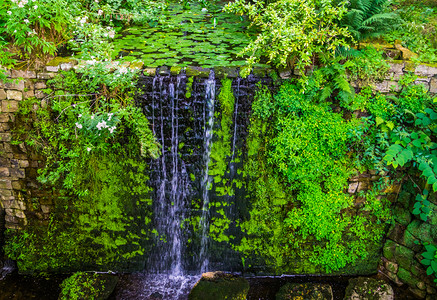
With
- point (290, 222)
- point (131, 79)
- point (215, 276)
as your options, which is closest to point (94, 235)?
point (215, 276)

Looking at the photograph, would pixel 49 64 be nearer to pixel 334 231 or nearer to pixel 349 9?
pixel 349 9

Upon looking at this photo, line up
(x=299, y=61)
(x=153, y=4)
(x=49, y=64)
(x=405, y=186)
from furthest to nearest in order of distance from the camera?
(x=153, y=4) → (x=405, y=186) → (x=49, y=64) → (x=299, y=61)

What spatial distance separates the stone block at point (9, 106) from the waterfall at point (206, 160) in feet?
9.40

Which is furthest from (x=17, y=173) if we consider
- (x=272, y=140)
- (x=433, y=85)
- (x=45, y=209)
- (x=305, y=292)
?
(x=433, y=85)

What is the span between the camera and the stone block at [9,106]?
431cm

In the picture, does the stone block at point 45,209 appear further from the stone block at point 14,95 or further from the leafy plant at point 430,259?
the leafy plant at point 430,259

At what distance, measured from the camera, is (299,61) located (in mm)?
4012

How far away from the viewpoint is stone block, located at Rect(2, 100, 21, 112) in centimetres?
431

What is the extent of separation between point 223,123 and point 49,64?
274 cm

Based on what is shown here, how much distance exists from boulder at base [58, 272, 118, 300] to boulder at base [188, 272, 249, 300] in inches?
53.2

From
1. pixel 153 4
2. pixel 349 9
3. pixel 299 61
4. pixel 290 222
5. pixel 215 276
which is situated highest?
pixel 153 4

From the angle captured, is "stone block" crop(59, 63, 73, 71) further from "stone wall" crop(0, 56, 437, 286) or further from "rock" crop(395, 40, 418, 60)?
"rock" crop(395, 40, 418, 60)

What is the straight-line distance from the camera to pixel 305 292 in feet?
14.7

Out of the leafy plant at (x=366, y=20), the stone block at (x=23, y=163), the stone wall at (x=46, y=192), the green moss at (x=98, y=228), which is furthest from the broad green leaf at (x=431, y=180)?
the stone block at (x=23, y=163)
